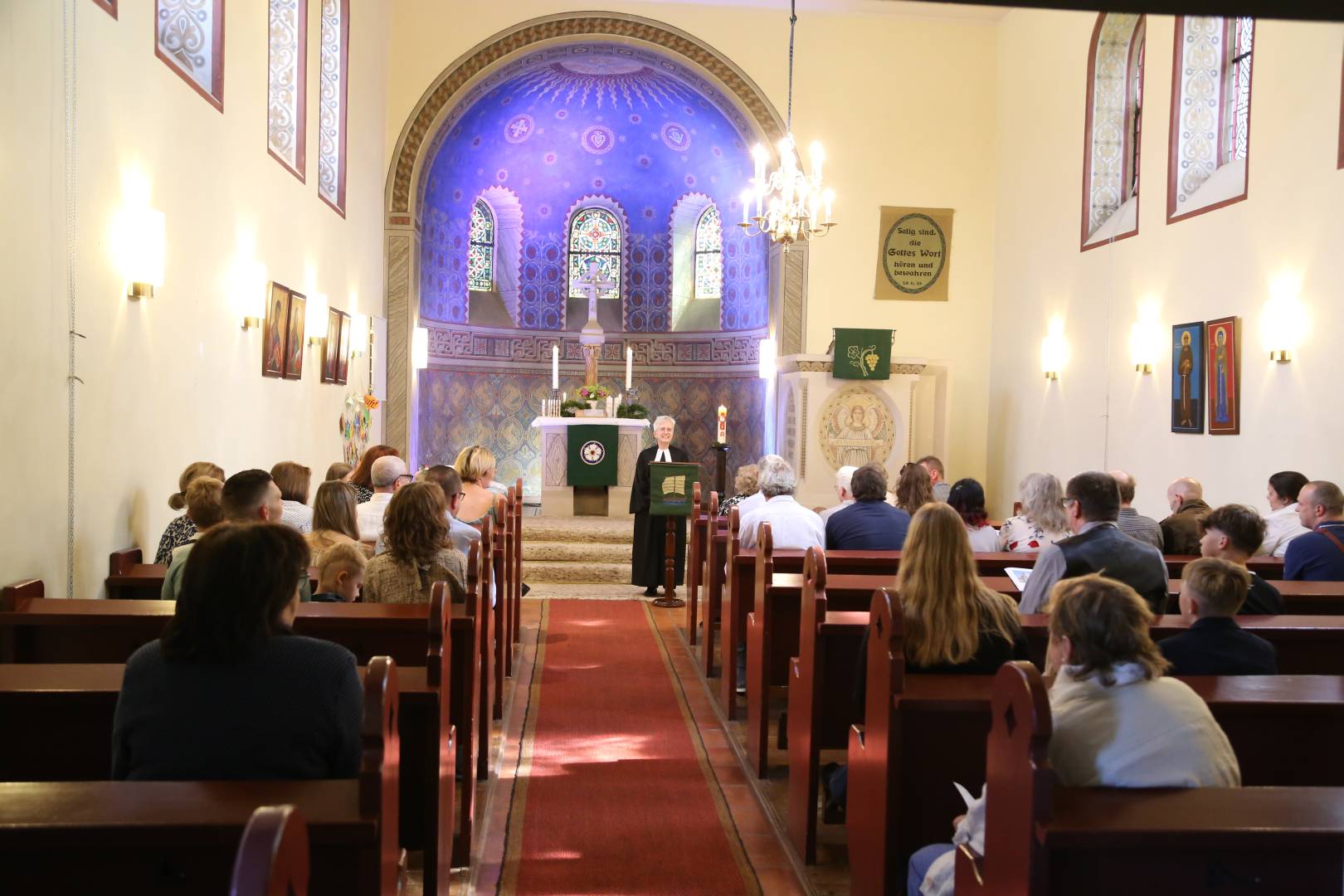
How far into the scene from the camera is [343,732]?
2217mm

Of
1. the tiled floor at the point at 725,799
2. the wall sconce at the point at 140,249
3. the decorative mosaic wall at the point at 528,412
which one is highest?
the wall sconce at the point at 140,249

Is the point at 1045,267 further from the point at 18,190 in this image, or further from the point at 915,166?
the point at 18,190

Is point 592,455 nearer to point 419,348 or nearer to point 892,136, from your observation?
point 419,348

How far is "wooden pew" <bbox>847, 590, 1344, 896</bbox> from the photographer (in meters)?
2.92

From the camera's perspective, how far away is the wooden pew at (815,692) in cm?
387

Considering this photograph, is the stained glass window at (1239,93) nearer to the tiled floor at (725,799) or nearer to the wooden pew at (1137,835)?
the tiled floor at (725,799)

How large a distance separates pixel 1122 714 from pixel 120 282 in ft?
15.9

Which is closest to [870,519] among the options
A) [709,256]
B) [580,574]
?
[580,574]

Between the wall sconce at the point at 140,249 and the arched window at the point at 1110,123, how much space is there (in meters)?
8.13

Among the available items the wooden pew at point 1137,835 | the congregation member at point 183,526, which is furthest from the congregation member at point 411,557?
the wooden pew at point 1137,835

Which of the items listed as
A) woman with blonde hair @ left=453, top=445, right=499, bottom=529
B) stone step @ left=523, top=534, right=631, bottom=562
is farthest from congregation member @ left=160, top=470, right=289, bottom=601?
stone step @ left=523, top=534, right=631, bottom=562

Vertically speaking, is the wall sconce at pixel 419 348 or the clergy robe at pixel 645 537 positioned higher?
the wall sconce at pixel 419 348

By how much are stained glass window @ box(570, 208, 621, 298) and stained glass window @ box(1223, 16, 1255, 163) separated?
9129 mm

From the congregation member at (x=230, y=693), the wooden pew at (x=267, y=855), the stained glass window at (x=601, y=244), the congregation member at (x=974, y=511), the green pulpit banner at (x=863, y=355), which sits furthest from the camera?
the stained glass window at (x=601, y=244)
